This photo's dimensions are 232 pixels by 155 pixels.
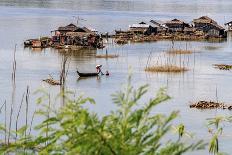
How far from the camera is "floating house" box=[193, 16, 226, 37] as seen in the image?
245 ft

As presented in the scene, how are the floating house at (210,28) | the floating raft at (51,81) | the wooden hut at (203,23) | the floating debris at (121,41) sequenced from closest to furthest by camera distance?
the floating raft at (51,81) < the floating debris at (121,41) < the floating house at (210,28) < the wooden hut at (203,23)

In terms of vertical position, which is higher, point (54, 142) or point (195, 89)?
point (54, 142)

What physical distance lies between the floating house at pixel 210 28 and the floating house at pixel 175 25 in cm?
209

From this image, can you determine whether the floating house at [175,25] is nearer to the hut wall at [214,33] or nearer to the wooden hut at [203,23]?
the wooden hut at [203,23]

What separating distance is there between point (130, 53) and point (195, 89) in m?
19.2

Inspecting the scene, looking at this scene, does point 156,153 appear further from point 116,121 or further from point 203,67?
point 203,67

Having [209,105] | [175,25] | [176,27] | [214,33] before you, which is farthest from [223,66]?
[176,27]

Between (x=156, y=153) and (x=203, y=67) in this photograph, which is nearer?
(x=156, y=153)

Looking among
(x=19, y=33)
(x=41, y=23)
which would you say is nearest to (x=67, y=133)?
(x=19, y=33)

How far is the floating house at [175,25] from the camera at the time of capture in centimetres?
7594

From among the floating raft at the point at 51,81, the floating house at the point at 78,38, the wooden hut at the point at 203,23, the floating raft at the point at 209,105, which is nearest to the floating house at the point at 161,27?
the wooden hut at the point at 203,23

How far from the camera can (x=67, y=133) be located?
17.4 feet

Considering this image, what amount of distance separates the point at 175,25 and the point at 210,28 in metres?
4.40

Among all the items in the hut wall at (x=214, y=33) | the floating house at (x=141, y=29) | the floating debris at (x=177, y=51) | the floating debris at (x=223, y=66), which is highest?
the floating house at (x=141, y=29)
